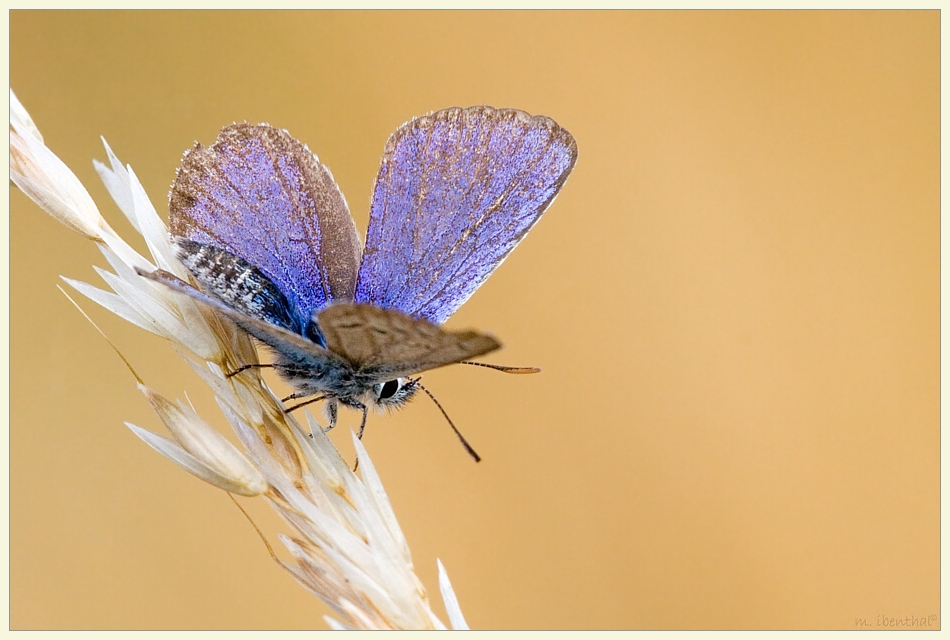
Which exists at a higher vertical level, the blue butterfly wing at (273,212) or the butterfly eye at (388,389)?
the blue butterfly wing at (273,212)

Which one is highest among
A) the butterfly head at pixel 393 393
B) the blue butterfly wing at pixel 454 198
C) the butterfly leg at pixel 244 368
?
the blue butterfly wing at pixel 454 198

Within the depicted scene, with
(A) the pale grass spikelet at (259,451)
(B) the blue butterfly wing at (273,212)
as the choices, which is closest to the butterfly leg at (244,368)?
(A) the pale grass spikelet at (259,451)

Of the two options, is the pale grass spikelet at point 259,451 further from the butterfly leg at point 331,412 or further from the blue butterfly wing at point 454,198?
the blue butterfly wing at point 454,198

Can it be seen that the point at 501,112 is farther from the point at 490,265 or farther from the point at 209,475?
the point at 209,475

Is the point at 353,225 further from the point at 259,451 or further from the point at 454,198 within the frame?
the point at 259,451

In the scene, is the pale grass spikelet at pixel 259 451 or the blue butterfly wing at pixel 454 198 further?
the blue butterfly wing at pixel 454 198

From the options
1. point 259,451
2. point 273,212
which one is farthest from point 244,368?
point 273,212

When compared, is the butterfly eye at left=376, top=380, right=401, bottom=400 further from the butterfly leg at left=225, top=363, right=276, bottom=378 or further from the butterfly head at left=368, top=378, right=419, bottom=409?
the butterfly leg at left=225, top=363, right=276, bottom=378
